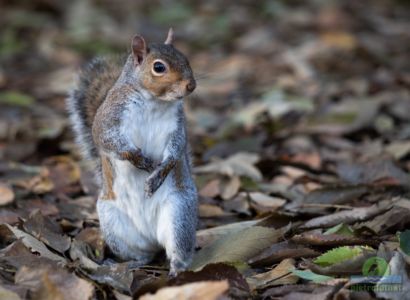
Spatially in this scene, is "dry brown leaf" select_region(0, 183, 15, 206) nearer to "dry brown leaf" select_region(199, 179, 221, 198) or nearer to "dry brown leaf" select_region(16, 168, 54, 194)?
"dry brown leaf" select_region(16, 168, 54, 194)

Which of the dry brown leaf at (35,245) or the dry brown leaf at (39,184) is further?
the dry brown leaf at (39,184)

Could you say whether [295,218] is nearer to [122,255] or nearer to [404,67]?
[122,255]

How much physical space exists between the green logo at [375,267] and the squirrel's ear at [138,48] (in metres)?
1.55

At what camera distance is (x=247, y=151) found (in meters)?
5.95

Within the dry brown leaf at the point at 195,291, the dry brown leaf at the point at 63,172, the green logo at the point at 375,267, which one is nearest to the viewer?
the dry brown leaf at the point at 195,291

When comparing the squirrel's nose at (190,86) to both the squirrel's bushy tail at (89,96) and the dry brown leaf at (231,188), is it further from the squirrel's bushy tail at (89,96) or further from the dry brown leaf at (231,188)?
the dry brown leaf at (231,188)

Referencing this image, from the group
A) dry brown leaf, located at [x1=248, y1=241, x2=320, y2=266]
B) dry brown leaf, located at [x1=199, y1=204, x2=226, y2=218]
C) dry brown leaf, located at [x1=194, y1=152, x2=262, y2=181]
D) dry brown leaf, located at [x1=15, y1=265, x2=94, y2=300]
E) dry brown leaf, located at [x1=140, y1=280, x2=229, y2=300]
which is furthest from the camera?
dry brown leaf, located at [x1=194, y1=152, x2=262, y2=181]

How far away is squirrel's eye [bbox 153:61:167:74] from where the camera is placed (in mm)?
3764

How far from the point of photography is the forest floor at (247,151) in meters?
3.27

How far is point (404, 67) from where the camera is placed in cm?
810

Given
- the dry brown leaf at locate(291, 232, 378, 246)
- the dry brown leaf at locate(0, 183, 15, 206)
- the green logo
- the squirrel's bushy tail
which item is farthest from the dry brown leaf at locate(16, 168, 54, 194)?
the green logo

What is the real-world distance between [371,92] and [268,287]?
4.34m

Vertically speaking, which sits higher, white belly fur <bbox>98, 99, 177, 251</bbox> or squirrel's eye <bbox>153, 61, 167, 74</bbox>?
squirrel's eye <bbox>153, 61, 167, 74</bbox>

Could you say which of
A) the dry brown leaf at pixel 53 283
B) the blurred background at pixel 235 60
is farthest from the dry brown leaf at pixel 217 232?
A: the blurred background at pixel 235 60
